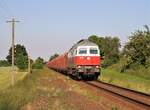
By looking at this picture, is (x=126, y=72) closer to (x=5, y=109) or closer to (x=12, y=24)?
(x=12, y=24)

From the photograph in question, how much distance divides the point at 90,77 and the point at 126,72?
336 inches

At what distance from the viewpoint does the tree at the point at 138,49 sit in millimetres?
48312

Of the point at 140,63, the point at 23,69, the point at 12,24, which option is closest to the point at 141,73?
the point at 140,63

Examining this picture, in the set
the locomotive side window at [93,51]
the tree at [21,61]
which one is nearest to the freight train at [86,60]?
the locomotive side window at [93,51]

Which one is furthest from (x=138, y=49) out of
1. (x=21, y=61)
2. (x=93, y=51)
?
(x=21, y=61)

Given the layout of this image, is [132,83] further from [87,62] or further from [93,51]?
[93,51]

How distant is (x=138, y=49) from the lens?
4941 centimetres

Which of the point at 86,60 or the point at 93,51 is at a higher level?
the point at 93,51

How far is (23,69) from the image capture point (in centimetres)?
12681

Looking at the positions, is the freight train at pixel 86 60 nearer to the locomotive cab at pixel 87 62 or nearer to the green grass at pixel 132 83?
the locomotive cab at pixel 87 62

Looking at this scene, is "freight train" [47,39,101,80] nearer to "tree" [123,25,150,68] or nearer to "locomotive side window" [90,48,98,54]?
"locomotive side window" [90,48,98,54]

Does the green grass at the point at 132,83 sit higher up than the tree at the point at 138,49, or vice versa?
the tree at the point at 138,49

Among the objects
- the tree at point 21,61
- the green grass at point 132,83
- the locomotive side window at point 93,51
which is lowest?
the green grass at point 132,83

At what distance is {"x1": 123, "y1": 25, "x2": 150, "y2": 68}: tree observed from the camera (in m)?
48.3
